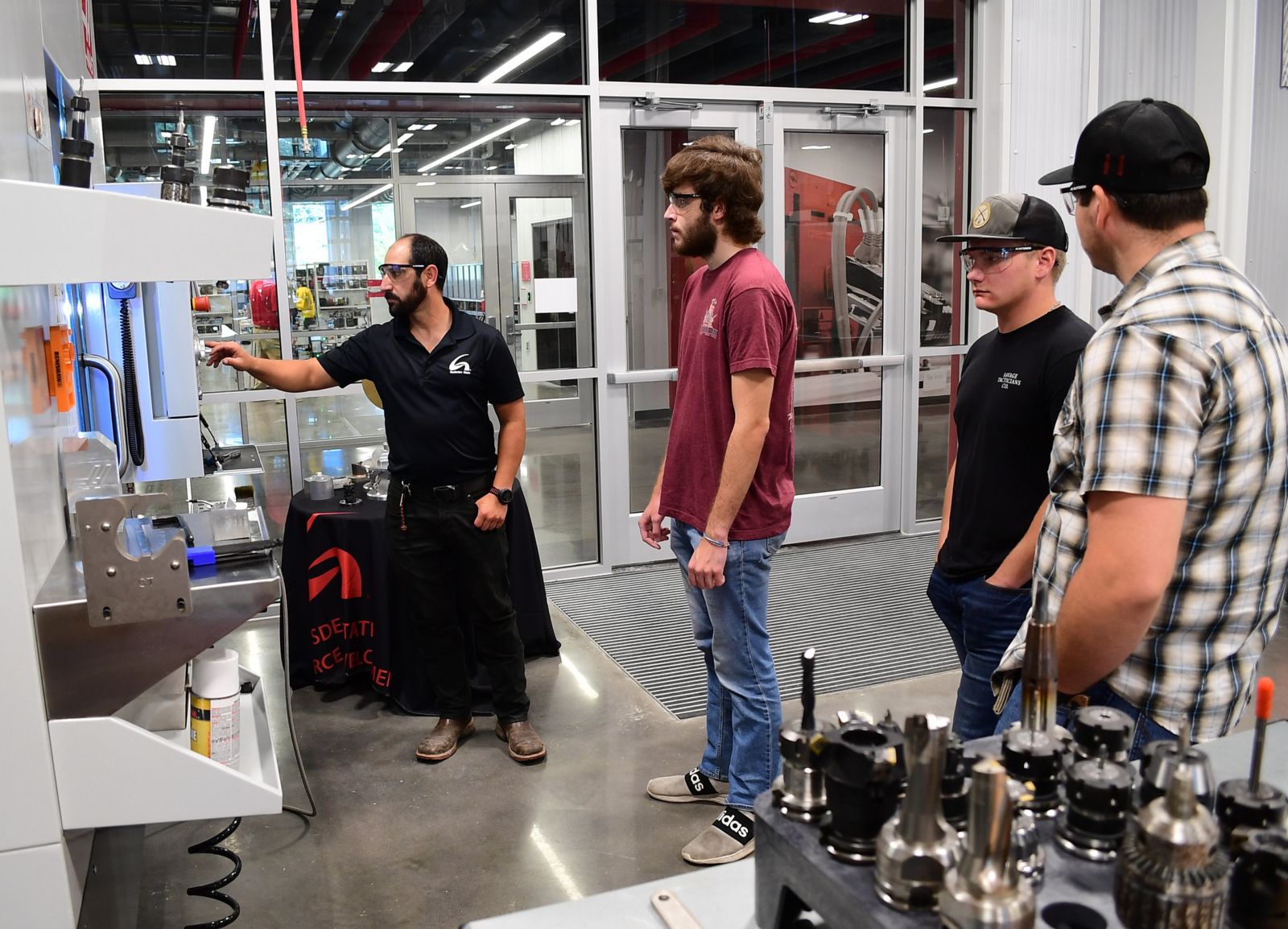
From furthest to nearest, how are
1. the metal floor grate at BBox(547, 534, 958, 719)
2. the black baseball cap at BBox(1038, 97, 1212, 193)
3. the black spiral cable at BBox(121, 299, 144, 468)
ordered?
the metal floor grate at BBox(547, 534, 958, 719) → the black spiral cable at BBox(121, 299, 144, 468) → the black baseball cap at BBox(1038, 97, 1212, 193)

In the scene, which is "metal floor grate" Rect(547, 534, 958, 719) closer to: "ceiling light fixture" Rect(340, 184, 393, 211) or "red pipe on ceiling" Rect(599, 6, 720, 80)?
"ceiling light fixture" Rect(340, 184, 393, 211)

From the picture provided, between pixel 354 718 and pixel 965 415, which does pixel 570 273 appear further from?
pixel 965 415

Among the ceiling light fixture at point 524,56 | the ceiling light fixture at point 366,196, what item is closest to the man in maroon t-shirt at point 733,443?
the ceiling light fixture at point 366,196

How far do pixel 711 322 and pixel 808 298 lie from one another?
3414 mm

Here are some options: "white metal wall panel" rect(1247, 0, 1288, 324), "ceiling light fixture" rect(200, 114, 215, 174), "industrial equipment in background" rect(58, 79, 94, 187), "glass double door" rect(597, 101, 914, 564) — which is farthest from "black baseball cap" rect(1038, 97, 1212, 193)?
"white metal wall panel" rect(1247, 0, 1288, 324)

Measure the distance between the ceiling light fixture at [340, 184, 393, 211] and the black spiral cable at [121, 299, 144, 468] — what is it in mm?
1811

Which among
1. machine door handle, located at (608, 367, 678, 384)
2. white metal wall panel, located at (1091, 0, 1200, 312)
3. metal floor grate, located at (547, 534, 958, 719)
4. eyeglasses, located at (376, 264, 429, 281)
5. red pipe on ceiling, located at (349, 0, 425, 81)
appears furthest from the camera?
white metal wall panel, located at (1091, 0, 1200, 312)

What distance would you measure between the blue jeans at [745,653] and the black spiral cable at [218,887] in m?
1.22

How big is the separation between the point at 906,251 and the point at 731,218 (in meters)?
3.60

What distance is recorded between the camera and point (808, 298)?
5.83 metres

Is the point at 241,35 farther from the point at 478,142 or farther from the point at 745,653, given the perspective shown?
the point at 745,653

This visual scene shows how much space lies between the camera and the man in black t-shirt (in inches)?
87.0

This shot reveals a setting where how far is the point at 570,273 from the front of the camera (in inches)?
208

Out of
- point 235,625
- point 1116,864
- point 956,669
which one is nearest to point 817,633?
point 956,669
